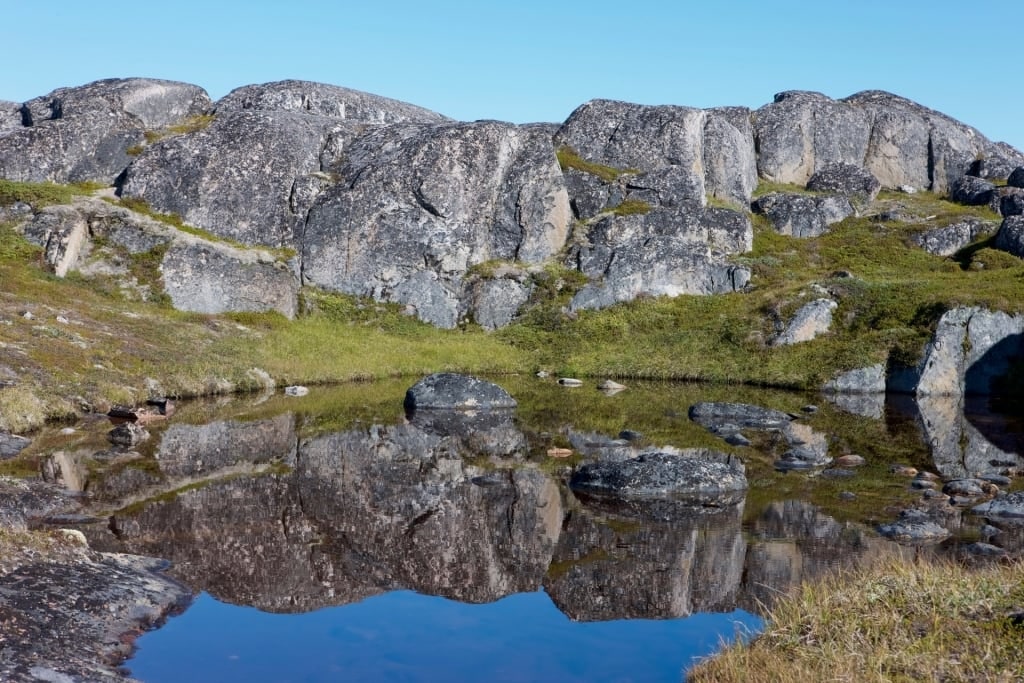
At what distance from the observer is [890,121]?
8256 centimetres

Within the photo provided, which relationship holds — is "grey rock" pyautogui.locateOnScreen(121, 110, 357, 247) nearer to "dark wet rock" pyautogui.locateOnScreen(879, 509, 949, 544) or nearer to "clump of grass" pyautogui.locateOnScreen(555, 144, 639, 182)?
"clump of grass" pyautogui.locateOnScreen(555, 144, 639, 182)

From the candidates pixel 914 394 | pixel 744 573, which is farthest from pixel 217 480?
pixel 914 394

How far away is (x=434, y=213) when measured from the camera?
200 feet

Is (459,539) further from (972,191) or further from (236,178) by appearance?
(972,191)

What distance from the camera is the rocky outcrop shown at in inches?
3142

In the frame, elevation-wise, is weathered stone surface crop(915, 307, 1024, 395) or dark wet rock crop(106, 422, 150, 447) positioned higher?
weathered stone surface crop(915, 307, 1024, 395)

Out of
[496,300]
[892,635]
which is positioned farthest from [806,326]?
[892,635]

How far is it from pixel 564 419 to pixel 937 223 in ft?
151

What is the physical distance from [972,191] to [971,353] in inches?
1478

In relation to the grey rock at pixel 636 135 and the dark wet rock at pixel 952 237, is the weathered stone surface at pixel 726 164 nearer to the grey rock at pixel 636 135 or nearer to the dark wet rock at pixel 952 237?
the grey rock at pixel 636 135

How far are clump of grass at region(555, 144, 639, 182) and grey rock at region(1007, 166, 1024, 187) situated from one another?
3254cm

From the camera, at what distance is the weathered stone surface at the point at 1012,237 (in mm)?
58938

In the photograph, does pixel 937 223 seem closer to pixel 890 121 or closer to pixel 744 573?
pixel 890 121

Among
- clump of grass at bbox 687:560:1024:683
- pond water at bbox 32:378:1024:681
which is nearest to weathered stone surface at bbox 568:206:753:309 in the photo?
pond water at bbox 32:378:1024:681
